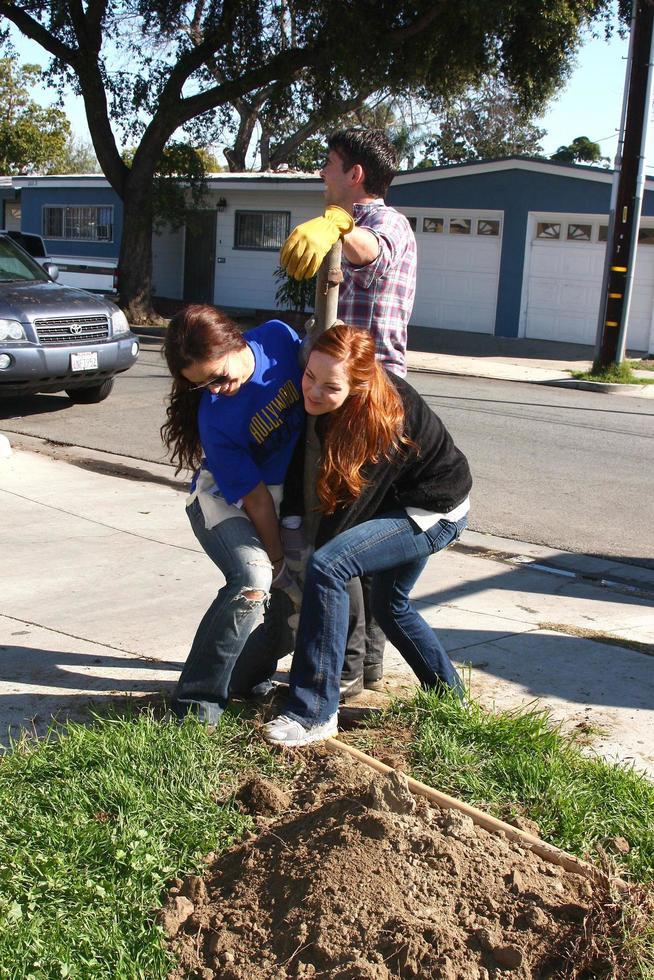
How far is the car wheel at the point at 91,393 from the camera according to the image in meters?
12.1

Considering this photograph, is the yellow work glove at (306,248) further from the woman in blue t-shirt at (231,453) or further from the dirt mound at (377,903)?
the dirt mound at (377,903)

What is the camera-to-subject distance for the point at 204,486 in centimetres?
382

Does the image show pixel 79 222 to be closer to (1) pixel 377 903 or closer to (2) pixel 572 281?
(2) pixel 572 281

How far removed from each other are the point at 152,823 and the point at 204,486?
126 centimetres

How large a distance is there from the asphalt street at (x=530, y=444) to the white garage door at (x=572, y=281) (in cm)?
652

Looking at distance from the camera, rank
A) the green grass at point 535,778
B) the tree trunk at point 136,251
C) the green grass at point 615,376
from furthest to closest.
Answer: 1. the tree trunk at point 136,251
2. the green grass at point 615,376
3. the green grass at point 535,778

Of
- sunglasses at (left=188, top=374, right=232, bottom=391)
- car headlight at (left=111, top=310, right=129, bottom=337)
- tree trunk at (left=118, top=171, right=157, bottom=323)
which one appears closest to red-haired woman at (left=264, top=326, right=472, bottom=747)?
sunglasses at (left=188, top=374, right=232, bottom=391)

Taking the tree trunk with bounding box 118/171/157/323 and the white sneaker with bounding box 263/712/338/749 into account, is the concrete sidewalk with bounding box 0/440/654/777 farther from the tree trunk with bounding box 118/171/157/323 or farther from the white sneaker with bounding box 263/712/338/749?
the tree trunk with bounding box 118/171/157/323

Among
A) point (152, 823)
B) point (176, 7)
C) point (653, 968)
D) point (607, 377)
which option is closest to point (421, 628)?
point (152, 823)

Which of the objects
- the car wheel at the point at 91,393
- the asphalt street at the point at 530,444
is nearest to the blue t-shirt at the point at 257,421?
the asphalt street at the point at 530,444

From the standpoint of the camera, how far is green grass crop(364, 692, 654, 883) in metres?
3.04

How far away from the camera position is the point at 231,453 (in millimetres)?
3578

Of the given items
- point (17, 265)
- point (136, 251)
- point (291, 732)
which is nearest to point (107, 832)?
point (291, 732)

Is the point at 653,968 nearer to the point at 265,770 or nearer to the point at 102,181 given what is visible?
the point at 265,770
